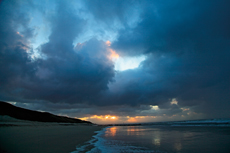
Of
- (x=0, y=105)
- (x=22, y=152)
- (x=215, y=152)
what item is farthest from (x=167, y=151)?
(x=0, y=105)

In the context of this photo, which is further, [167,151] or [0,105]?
[0,105]

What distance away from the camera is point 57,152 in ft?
31.0

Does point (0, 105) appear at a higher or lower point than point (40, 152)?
higher

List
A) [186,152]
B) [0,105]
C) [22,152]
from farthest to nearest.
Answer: [0,105], [186,152], [22,152]

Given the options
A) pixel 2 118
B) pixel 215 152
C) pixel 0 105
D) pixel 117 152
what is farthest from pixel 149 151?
pixel 0 105

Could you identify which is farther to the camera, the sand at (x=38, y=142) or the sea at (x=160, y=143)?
the sea at (x=160, y=143)

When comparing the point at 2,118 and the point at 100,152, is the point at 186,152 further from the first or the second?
the point at 2,118

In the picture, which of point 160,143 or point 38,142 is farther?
point 160,143

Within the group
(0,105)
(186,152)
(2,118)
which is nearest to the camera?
(186,152)

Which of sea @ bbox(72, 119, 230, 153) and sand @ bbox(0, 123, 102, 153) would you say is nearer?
sand @ bbox(0, 123, 102, 153)

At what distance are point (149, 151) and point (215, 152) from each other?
5.07m

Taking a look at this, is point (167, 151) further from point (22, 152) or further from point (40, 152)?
point (22, 152)

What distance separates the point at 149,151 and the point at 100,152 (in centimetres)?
390

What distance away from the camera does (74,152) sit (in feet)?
31.7
